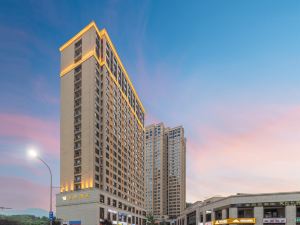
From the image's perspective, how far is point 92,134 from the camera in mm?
109125

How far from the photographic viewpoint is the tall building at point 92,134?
10594cm

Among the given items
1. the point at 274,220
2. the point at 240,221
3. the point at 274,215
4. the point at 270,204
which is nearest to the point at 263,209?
the point at 270,204

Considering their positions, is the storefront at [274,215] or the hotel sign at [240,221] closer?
the storefront at [274,215]

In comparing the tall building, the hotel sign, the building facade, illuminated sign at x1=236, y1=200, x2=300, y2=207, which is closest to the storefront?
the building facade

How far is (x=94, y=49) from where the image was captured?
383 feet

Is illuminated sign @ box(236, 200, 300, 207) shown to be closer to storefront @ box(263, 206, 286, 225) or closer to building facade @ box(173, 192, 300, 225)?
building facade @ box(173, 192, 300, 225)

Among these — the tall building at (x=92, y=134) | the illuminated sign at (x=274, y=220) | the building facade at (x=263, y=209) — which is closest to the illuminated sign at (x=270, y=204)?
the building facade at (x=263, y=209)

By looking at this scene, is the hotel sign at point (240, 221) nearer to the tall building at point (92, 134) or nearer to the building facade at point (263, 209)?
the building facade at point (263, 209)

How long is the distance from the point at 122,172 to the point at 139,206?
111ft

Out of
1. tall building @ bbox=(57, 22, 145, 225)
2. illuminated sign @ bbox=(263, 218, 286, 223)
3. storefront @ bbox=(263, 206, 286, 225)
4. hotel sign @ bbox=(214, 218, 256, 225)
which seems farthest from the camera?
tall building @ bbox=(57, 22, 145, 225)

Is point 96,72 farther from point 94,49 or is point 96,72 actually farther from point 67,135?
point 67,135

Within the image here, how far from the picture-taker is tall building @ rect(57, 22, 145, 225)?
10594 cm

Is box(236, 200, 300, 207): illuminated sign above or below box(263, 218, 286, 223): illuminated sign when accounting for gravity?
above

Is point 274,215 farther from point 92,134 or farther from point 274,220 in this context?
point 92,134
